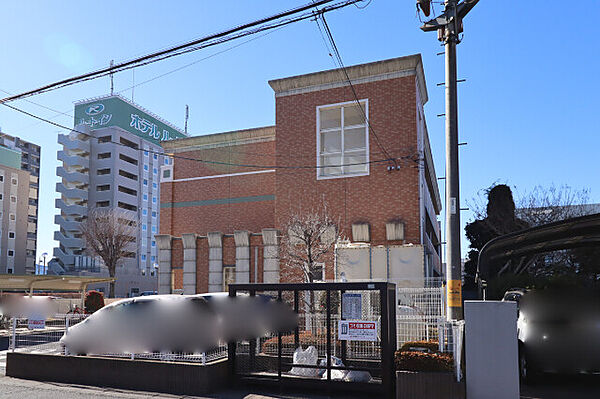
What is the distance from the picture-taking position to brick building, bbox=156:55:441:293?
21.9m

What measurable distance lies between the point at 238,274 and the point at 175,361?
51.8 ft

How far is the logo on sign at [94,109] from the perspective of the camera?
83438mm

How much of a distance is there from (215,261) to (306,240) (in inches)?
337

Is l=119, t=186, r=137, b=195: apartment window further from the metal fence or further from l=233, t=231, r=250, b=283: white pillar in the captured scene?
the metal fence

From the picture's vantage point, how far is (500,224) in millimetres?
28297

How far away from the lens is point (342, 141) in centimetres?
2377

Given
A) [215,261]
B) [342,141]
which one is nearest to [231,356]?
[342,141]

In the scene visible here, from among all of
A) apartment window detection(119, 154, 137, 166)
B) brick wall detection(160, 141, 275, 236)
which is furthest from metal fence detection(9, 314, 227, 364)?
apartment window detection(119, 154, 137, 166)

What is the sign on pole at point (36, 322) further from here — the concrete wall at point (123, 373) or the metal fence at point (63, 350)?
the concrete wall at point (123, 373)

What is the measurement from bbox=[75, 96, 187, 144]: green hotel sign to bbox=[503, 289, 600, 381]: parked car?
7955 centimetres

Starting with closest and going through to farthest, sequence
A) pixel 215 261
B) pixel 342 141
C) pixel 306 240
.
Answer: pixel 306 240 < pixel 342 141 < pixel 215 261

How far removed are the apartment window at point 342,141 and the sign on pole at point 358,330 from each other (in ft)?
48.0

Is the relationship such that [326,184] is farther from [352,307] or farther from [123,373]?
[123,373]

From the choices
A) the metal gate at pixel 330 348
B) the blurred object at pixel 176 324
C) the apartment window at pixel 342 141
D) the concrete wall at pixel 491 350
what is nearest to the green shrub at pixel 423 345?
the metal gate at pixel 330 348
